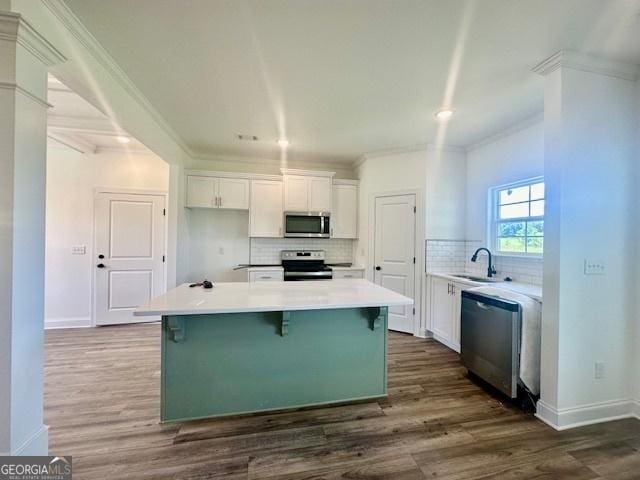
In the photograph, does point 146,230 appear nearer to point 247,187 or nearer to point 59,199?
point 59,199

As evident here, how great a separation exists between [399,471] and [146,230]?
4388mm

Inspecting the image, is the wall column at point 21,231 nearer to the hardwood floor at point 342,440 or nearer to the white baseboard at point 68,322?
the hardwood floor at point 342,440

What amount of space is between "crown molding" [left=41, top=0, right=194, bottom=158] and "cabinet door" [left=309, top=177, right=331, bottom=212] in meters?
Answer: 2.23

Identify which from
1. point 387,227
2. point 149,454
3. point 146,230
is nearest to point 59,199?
point 146,230

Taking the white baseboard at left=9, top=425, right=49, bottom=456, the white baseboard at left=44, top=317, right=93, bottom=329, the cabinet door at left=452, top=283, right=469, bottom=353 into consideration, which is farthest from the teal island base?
the white baseboard at left=44, top=317, right=93, bottom=329

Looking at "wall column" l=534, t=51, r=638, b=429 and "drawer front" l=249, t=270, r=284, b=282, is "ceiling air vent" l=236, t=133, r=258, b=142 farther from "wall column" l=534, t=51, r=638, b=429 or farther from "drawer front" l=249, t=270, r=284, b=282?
"wall column" l=534, t=51, r=638, b=429

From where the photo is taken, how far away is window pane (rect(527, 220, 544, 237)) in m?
2.98

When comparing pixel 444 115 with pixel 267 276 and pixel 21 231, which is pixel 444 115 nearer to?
pixel 267 276

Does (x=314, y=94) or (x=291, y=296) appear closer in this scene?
(x=291, y=296)

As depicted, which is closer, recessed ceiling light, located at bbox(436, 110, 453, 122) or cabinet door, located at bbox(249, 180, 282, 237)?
recessed ceiling light, located at bbox(436, 110, 453, 122)

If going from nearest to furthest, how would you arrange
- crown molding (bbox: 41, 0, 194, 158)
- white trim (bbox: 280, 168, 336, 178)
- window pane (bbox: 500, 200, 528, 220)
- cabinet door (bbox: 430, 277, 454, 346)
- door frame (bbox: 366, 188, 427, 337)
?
crown molding (bbox: 41, 0, 194, 158), window pane (bbox: 500, 200, 528, 220), cabinet door (bbox: 430, 277, 454, 346), door frame (bbox: 366, 188, 427, 337), white trim (bbox: 280, 168, 336, 178)

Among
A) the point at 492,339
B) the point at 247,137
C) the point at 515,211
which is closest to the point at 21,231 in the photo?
the point at 247,137

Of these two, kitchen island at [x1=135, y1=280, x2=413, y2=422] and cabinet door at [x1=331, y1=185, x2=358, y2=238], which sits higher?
cabinet door at [x1=331, y1=185, x2=358, y2=238]

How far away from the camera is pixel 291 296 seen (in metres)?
2.12
